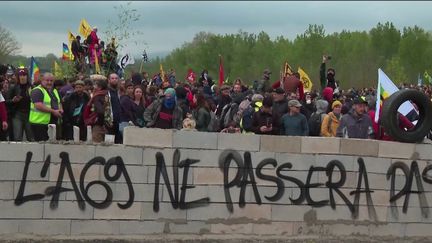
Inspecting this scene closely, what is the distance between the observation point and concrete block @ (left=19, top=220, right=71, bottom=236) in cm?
901

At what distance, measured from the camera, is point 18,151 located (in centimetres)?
891

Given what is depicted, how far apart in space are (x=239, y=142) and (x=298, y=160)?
33.5 inches

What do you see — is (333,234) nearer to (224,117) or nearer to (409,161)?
(409,161)

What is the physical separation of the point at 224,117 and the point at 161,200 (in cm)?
439

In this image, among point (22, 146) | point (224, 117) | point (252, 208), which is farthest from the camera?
point (224, 117)

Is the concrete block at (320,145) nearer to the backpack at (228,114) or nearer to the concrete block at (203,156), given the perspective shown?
the concrete block at (203,156)

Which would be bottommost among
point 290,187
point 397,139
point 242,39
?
point 290,187

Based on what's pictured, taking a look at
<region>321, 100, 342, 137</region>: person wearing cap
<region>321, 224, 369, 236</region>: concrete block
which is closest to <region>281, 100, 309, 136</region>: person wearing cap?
<region>321, 100, 342, 137</region>: person wearing cap

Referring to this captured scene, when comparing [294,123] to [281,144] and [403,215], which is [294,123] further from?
[403,215]

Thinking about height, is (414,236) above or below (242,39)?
below

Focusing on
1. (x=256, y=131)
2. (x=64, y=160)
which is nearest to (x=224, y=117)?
(x=256, y=131)

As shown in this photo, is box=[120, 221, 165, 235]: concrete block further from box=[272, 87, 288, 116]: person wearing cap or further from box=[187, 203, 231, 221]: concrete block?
box=[272, 87, 288, 116]: person wearing cap

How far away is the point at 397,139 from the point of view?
10.2 m

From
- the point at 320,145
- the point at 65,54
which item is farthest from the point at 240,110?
the point at 65,54
